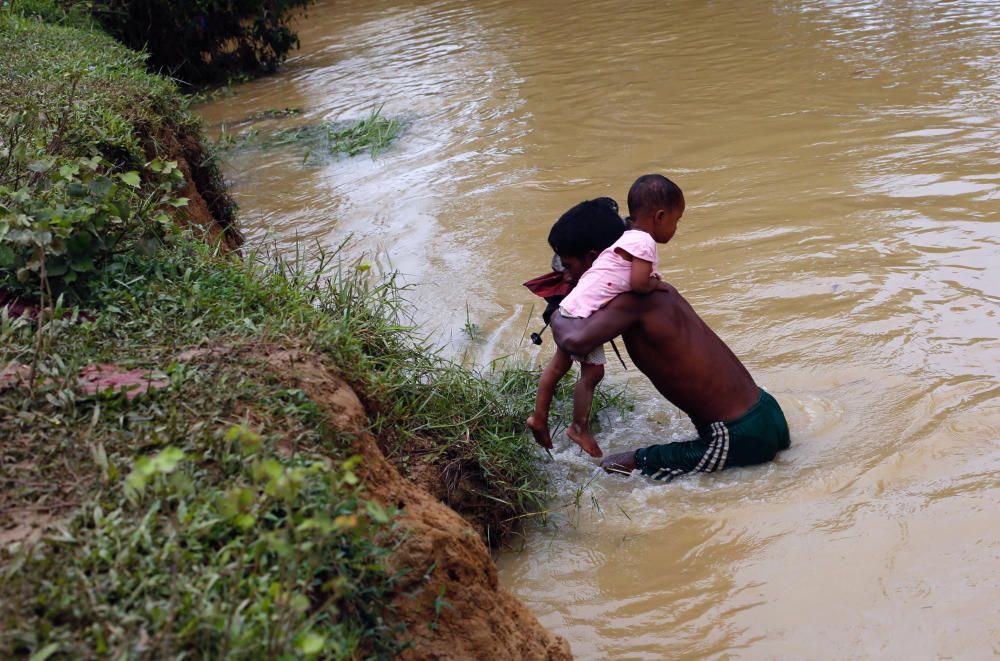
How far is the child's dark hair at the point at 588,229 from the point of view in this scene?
12.9 feet

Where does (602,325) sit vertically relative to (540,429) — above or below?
above

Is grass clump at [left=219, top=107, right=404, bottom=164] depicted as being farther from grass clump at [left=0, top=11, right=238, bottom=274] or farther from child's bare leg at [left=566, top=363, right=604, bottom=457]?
child's bare leg at [left=566, top=363, right=604, bottom=457]

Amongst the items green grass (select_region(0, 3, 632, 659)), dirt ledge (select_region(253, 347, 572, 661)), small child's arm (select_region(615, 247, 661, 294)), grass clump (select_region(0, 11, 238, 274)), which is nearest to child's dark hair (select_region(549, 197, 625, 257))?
small child's arm (select_region(615, 247, 661, 294))

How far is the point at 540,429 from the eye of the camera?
388cm

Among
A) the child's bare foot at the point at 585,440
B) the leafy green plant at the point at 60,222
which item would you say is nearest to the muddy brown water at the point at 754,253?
the child's bare foot at the point at 585,440

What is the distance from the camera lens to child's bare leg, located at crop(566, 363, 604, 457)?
387 centimetres

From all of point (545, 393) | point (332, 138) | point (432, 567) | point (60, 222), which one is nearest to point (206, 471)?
point (432, 567)

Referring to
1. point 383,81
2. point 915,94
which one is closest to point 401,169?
point 383,81

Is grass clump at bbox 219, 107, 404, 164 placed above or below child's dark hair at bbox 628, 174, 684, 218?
below

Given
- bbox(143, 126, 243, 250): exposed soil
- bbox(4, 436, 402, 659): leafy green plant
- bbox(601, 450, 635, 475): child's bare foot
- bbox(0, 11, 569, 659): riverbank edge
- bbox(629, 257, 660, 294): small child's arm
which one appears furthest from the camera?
bbox(143, 126, 243, 250): exposed soil

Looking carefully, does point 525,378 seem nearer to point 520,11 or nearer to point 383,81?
point 383,81

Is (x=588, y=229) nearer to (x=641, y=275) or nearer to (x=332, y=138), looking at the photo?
(x=641, y=275)

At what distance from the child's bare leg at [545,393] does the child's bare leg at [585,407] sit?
9 cm

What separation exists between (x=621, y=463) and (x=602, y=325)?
0.66m
